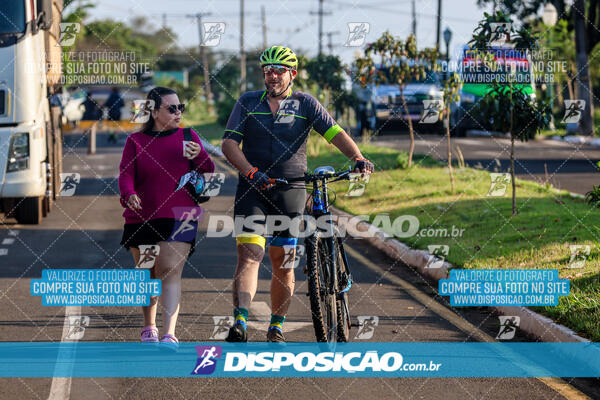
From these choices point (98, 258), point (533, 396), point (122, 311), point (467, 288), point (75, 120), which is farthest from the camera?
point (75, 120)

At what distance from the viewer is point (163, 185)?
7195mm

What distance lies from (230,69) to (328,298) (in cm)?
5871

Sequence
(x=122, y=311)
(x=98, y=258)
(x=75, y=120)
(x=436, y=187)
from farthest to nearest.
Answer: (x=75, y=120) < (x=436, y=187) < (x=98, y=258) < (x=122, y=311)

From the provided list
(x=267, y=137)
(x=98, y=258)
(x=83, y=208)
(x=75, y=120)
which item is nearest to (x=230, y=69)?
(x=75, y=120)

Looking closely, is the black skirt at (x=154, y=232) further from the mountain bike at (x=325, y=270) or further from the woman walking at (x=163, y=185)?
the mountain bike at (x=325, y=270)

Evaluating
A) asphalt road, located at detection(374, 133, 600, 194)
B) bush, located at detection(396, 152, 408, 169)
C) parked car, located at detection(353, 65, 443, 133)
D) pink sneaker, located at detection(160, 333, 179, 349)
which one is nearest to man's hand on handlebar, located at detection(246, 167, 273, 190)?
pink sneaker, located at detection(160, 333, 179, 349)

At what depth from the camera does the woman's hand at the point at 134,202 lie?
6941 mm

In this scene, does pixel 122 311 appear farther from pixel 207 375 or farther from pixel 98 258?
pixel 98 258

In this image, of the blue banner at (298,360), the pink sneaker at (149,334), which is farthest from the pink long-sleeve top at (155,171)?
the blue banner at (298,360)

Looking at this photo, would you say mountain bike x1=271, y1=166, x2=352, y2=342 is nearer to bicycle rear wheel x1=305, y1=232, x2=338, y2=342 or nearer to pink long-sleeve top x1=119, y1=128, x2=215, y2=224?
bicycle rear wheel x1=305, y1=232, x2=338, y2=342

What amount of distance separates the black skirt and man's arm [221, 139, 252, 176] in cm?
52

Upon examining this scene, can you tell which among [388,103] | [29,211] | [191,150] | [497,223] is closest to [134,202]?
[191,150]

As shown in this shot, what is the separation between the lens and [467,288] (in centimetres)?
999

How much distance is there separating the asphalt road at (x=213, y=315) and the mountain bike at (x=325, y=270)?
56cm
